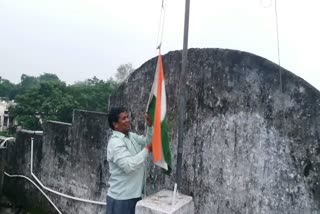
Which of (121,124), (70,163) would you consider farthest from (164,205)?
(70,163)

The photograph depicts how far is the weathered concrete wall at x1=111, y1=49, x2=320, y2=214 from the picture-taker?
8.84 feet

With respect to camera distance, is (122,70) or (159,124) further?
(122,70)

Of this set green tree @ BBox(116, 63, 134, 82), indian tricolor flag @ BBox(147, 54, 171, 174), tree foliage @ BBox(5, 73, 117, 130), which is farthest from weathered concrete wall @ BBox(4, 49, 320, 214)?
green tree @ BBox(116, 63, 134, 82)

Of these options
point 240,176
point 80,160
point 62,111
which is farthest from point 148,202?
point 62,111

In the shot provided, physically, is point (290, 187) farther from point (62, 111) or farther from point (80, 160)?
point (62, 111)

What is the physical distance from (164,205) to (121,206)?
1.30 ft

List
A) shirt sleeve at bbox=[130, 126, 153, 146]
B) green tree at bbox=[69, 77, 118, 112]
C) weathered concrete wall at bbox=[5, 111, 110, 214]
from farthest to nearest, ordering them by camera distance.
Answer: green tree at bbox=[69, 77, 118, 112], weathered concrete wall at bbox=[5, 111, 110, 214], shirt sleeve at bbox=[130, 126, 153, 146]

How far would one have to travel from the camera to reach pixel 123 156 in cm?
258

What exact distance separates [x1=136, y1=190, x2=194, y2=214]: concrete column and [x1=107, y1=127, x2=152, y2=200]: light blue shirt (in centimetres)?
17

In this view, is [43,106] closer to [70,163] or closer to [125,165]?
[70,163]

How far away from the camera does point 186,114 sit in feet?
10.8

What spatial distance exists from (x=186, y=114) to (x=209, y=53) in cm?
59

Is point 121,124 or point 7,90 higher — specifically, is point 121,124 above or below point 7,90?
below

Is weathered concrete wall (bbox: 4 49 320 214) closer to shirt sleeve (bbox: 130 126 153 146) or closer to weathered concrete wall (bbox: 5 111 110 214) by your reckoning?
shirt sleeve (bbox: 130 126 153 146)
